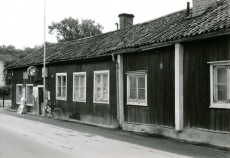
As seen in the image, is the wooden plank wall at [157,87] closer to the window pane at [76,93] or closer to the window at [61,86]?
the window pane at [76,93]

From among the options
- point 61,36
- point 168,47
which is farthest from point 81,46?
point 61,36

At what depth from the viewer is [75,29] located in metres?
62.2

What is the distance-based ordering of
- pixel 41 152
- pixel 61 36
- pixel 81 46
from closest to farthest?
pixel 41 152 → pixel 81 46 → pixel 61 36

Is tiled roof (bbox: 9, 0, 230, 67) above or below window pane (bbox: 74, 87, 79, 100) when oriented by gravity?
above

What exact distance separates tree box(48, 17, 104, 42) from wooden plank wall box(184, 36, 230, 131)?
5296 centimetres

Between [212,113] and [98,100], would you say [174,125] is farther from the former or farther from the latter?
[98,100]

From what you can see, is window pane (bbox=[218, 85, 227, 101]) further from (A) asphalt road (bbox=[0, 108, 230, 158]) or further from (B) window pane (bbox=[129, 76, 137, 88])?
(B) window pane (bbox=[129, 76, 137, 88])

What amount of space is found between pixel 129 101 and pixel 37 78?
10725mm

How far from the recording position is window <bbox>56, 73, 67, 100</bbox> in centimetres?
1811

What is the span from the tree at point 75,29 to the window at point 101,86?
156 ft

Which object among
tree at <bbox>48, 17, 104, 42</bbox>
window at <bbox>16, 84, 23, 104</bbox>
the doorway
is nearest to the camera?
the doorway

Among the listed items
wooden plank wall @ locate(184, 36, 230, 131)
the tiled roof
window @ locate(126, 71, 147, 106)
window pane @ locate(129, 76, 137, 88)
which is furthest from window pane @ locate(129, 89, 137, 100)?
wooden plank wall @ locate(184, 36, 230, 131)

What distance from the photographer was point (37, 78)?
21156 mm

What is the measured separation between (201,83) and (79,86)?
8.73 meters
